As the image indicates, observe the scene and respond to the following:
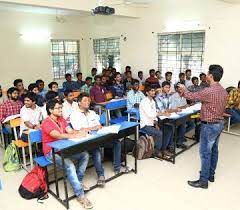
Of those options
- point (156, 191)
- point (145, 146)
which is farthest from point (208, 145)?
point (145, 146)

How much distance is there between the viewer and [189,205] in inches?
113

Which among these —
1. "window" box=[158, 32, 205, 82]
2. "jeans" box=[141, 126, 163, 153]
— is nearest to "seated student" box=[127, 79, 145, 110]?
"jeans" box=[141, 126, 163, 153]

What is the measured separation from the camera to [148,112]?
13.3 ft

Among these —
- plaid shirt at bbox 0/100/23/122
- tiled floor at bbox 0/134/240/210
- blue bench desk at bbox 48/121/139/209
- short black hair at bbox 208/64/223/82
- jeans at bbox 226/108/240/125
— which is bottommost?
tiled floor at bbox 0/134/240/210

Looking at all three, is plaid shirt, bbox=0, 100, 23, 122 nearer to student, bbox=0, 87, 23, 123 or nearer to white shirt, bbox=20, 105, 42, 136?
student, bbox=0, 87, 23, 123

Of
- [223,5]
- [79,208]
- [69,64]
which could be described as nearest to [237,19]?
[223,5]

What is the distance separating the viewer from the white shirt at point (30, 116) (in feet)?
12.6

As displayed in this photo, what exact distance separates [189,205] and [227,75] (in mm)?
3935

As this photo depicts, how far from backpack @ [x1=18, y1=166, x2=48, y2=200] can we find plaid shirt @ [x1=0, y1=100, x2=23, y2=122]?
1.62 meters

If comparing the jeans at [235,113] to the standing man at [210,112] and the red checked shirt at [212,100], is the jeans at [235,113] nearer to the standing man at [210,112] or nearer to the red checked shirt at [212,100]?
the standing man at [210,112]

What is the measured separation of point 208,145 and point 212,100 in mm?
554

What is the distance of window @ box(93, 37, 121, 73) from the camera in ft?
27.9


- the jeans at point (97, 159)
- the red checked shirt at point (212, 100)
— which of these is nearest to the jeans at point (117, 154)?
the jeans at point (97, 159)

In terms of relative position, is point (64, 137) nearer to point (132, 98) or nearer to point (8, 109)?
point (8, 109)
